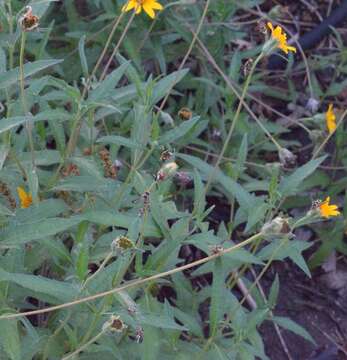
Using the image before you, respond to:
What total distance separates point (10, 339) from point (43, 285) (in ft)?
0.38

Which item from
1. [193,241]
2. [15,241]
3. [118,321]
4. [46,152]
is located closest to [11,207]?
[46,152]

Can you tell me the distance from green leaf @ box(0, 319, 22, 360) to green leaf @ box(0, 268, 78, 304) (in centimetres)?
8

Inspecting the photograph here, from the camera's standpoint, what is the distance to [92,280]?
4.65 feet

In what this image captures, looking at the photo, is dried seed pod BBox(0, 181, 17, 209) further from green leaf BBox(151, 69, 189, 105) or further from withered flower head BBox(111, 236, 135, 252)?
withered flower head BBox(111, 236, 135, 252)

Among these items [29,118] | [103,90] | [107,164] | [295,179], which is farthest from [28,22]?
[295,179]

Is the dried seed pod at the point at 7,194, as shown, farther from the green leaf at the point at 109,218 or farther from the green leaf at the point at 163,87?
the green leaf at the point at 163,87

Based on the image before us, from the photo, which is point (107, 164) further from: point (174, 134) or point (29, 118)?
point (29, 118)

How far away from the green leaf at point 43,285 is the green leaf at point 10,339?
0.08 m

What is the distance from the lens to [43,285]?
135cm

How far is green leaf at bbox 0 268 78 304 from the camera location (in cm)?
134

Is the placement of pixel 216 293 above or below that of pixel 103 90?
below

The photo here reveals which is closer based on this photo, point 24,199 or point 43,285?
point 43,285

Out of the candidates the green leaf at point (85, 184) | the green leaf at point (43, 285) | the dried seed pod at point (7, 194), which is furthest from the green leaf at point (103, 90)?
the green leaf at point (43, 285)

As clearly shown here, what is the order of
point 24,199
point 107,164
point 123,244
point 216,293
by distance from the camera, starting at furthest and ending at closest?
point 107,164 < point 24,199 < point 216,293 < point 123,244
